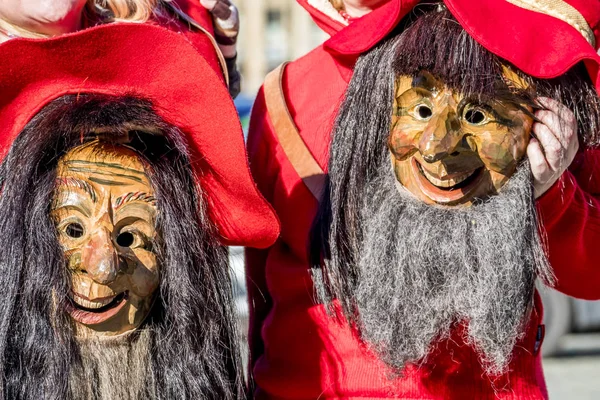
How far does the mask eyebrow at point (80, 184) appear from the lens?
179 cm

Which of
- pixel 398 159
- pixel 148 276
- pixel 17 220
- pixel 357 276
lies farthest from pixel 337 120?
pixel 17 220

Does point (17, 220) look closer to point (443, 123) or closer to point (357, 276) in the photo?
point (357, 276)

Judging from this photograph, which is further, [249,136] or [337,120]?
[249,136]

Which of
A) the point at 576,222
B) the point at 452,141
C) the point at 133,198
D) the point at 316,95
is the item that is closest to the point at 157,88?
the point at 133,198

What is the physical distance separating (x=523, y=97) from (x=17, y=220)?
0.90 metres

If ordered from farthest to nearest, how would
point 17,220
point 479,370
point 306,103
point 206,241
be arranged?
1. point 306,103
2. point 479,370
3. point 206,241
4. point 17,220

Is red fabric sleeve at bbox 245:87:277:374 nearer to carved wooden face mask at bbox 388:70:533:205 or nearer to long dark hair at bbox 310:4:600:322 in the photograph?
long dark hair at bbox 310:4:600:322

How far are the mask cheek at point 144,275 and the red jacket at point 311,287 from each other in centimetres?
36

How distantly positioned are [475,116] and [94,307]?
750mm

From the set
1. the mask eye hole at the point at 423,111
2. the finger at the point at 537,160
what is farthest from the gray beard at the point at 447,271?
the mask eye hole at the point at 423,111

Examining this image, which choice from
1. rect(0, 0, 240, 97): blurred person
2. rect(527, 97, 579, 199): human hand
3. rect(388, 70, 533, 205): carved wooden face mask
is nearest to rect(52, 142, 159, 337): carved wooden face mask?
rect(0, 0, 240, 97): blurred person

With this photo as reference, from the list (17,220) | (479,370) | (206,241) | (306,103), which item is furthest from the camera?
(306,103)

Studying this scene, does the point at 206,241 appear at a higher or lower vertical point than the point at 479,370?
higher

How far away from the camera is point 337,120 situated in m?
1.97
